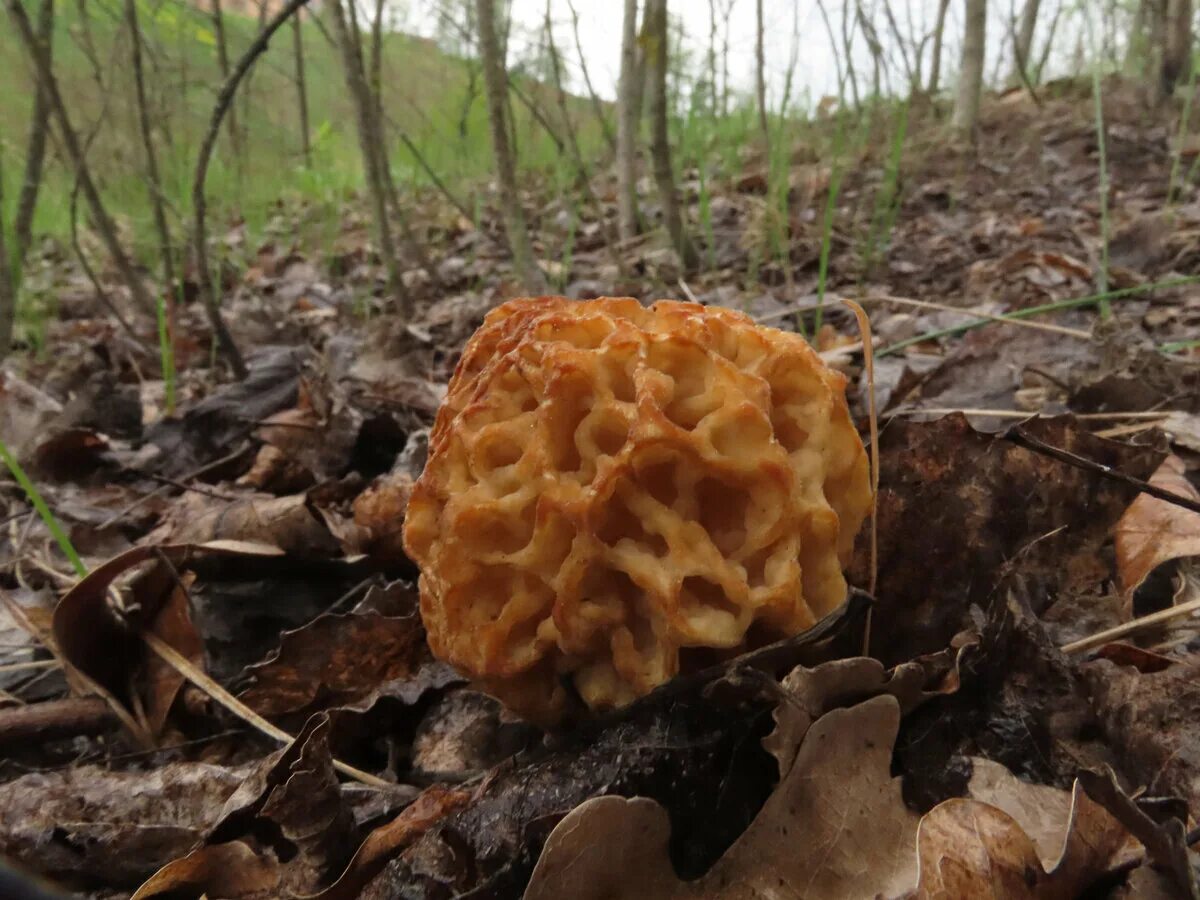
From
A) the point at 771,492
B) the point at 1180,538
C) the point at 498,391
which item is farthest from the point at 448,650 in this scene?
the point at 1180,538

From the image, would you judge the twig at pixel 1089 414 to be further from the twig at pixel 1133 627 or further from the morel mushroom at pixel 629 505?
the morel mushroom at pixel 629 505

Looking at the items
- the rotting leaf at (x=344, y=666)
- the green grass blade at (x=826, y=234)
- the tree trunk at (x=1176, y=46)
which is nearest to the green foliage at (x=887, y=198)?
the green grass blade at (x=826, y=234)

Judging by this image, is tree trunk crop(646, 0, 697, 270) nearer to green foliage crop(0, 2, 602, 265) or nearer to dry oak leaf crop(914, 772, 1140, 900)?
green foliage crop(0, 2, 602, 265)

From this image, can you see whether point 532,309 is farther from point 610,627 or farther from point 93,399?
point 93,399

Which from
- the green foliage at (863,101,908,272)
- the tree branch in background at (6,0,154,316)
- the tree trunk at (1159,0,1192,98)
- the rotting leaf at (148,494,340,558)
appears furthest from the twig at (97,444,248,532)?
the tree trunk at (1159,0,1192,98)

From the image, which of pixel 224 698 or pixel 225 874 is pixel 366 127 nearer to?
pixel 224 698

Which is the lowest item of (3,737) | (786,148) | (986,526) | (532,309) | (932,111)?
(3,737)

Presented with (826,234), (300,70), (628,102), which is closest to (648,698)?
(826,234)
